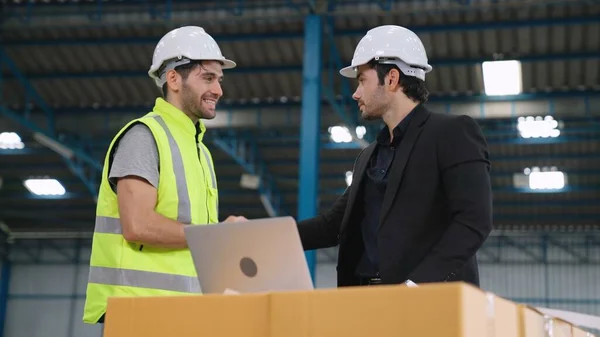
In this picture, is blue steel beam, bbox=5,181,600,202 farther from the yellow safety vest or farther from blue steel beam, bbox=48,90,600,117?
the yellow safety vest

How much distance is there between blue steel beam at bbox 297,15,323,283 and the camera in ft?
47.9

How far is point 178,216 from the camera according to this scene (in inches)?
164

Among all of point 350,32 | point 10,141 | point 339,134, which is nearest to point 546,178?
point 339,134

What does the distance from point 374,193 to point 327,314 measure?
170cm

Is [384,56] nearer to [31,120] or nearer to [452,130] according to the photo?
[452,130]

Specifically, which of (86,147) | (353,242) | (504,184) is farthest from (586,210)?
(353,242)

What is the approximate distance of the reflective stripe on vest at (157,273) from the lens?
4023 mm

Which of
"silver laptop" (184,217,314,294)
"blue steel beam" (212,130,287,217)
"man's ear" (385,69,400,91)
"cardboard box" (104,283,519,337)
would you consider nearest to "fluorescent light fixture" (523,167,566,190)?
"blue steel beam" (212,130,287,217)

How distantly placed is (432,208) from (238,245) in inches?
44.5

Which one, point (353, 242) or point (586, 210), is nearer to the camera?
point (353, 242)

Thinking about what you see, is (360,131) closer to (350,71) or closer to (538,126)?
(538,126)

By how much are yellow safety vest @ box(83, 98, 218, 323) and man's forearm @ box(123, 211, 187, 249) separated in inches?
5.1

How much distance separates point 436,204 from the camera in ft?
12.5

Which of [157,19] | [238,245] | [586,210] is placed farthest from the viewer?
[586,210]
